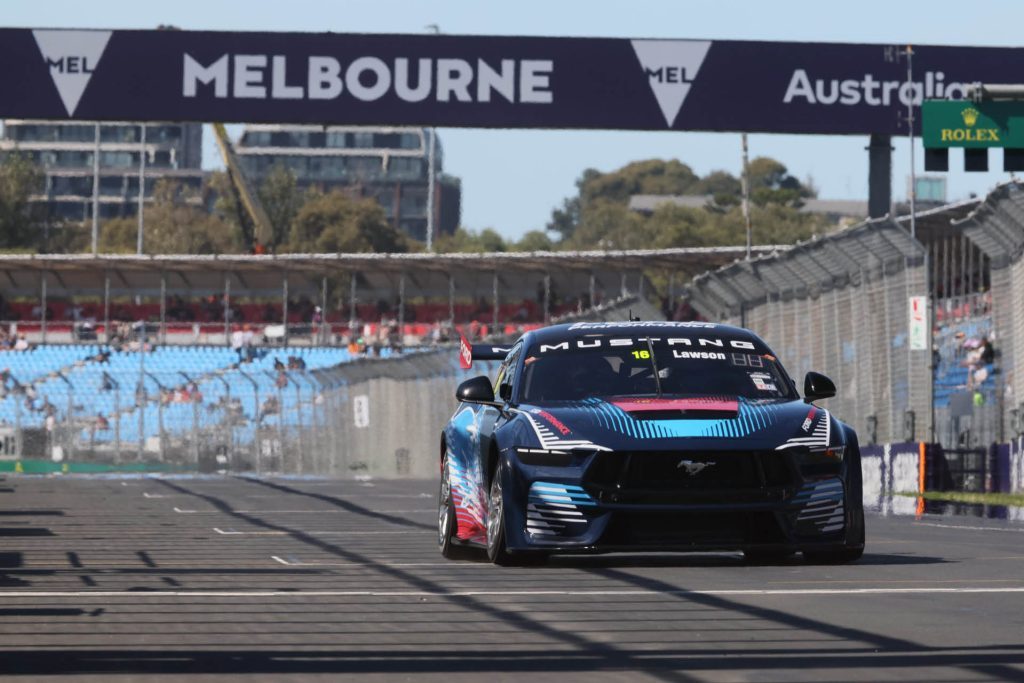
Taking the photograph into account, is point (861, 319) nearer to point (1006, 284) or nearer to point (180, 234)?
point (1006, 284)

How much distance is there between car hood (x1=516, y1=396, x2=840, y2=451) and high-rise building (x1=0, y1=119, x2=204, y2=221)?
6544 inches

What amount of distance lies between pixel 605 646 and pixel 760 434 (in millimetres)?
3014

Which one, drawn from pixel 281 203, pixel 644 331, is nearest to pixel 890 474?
pixel 644 331

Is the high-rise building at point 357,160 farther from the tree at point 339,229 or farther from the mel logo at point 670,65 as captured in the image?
the mel logo at point 670,65

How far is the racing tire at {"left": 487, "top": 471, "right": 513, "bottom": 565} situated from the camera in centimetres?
1095

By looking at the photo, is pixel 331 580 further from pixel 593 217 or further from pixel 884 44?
pixel 593 217

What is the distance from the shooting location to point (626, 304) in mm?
36594

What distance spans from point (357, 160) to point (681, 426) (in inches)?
6970

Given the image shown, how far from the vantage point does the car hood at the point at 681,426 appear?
411 inches

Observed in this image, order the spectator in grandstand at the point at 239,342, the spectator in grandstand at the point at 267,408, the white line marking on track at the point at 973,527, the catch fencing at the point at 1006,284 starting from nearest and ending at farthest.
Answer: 1. the white line marking on track at the point at 973,527
2. the catch fencing at the point at 1006,284
3. the spectator in grandstand at the point at 267,408
4. the spectator in grandstand at the point at 239,342

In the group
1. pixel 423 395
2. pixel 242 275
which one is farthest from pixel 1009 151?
pixel 242 275

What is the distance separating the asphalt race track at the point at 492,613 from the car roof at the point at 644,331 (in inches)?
52.3

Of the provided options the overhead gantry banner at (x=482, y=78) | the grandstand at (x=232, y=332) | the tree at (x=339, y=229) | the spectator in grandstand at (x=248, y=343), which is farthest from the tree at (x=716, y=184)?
the overhead gantry banner at (x=482, y=78)

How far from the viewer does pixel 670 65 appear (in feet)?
98.2
